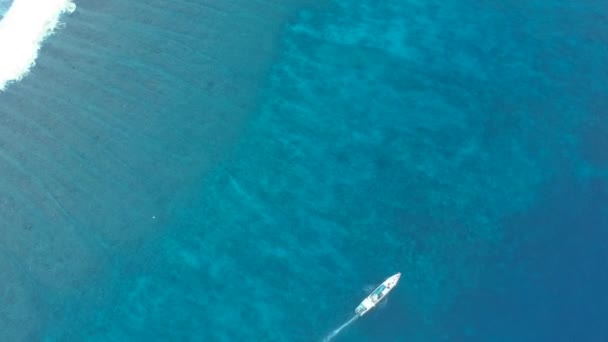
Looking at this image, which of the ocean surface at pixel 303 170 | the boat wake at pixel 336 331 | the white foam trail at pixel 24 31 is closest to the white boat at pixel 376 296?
the ocean surface at pixel 303 170

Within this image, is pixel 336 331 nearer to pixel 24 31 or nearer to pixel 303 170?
pixel 303 170

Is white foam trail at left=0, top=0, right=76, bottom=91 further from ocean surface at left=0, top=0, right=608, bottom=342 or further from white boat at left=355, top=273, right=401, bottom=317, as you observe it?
white boat at left=355, top=273, right=401, bottom=317

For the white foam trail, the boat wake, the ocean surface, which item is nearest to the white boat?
the ocean surface

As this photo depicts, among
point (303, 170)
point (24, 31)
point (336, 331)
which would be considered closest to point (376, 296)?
point (336, 331)

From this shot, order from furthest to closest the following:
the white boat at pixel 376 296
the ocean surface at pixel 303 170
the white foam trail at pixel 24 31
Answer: the white foam trail at pixel 24 31 < the ocean surface at pixel 303 170 < the white boat at pixel 376 296

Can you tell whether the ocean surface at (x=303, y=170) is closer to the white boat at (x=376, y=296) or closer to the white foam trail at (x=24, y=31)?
the white foam trail at (x=24, y=31)

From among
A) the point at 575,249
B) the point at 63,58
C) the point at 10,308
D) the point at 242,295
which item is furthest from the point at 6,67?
the point at 575,249
